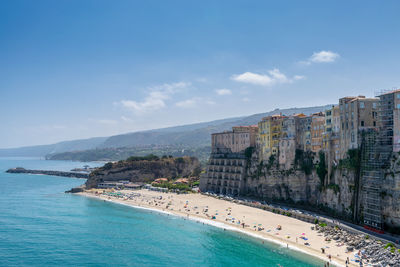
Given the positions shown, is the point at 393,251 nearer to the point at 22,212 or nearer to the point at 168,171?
the point at 22,212

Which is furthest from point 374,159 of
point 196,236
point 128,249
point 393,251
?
point 128,249

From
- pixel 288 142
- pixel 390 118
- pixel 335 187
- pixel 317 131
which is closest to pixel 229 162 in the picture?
pixel 288 142

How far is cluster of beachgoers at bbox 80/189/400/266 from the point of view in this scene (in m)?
43.3

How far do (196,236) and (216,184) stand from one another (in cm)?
3872

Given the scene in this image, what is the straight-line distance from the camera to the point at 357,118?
58.1 metres

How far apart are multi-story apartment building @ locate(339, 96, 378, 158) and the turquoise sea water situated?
75.7ft

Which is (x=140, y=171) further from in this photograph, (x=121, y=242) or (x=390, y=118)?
(x=390, y=118)

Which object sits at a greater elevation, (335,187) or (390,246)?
(335,187)

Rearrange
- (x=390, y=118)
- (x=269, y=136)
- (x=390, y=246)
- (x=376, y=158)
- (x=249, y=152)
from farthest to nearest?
(x=249, y=152) < (x=269, y=136) < (x=390, y=118) < (x=376, y=158) < (x=390, y=246)

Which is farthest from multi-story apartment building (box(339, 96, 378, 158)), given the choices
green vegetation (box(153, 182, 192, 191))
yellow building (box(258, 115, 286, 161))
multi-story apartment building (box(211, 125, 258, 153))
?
green vegetation (box(153, 182, 192, 191))

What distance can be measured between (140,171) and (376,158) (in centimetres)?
8618

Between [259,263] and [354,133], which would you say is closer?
[259,263]

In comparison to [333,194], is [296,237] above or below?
below

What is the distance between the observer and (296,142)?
247 feet
